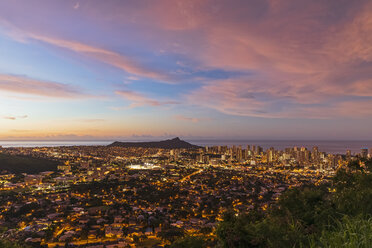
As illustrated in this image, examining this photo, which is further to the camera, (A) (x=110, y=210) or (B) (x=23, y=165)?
(B) (x=23, y=165)

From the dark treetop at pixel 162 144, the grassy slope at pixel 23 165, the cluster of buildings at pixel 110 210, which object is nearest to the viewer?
the cluster of buildings at pixel 110 210

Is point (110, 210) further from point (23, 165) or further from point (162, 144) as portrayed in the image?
point (162, 144)

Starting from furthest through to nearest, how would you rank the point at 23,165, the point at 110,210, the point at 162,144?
1. the point at 162,144
2. the point at 23,165
3. the point at 110,210

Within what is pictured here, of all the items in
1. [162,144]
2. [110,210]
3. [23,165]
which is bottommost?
[110,210]

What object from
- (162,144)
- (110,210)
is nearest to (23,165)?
(110,210)

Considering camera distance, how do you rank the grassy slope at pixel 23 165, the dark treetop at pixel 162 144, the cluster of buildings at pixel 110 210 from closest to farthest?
1. the cluster of buildings at pixel 110 210
2. the grassy slope at pixel 23 165
3. the dark treetop at pixel 162 144

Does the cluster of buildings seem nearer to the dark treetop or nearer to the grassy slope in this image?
the grassy slope

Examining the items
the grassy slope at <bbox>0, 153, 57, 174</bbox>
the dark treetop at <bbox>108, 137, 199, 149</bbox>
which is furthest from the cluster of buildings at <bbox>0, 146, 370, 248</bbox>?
the dark treetop at <bbox>108, 137, 199, 149</bbox>

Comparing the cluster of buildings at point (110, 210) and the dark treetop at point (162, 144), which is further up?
the dark treetop at point (162, 144)

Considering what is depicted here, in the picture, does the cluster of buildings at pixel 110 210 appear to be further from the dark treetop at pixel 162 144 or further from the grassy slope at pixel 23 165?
the dark treetop at pixel 162 144

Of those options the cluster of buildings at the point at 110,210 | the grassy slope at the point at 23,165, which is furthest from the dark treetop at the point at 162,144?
the cluster of buildings at the point at 110,210

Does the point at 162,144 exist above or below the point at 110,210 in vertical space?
above

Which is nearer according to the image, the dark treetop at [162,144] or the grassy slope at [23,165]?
the grassy slope at [23,165]

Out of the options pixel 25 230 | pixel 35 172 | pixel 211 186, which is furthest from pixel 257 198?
pixel 35 172
